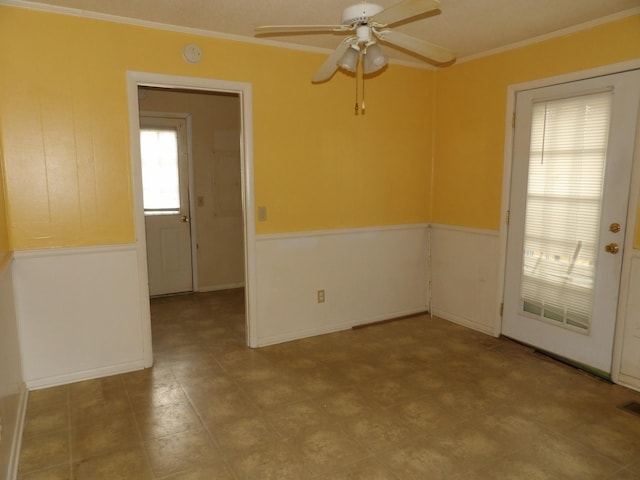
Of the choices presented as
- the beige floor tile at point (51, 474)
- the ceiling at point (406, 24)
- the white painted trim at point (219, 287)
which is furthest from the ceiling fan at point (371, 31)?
the white painted trim at point (219, 287)

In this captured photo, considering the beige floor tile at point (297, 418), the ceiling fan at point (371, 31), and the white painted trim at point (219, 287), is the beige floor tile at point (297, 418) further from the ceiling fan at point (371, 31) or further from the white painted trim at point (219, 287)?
the white painted trim at point (219, 287)

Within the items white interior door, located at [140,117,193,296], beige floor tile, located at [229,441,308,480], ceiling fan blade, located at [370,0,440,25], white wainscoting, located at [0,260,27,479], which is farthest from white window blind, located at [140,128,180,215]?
ceiling fan blade, located at [370,0,440,25]

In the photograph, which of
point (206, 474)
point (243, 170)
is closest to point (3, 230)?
point (243, 170)

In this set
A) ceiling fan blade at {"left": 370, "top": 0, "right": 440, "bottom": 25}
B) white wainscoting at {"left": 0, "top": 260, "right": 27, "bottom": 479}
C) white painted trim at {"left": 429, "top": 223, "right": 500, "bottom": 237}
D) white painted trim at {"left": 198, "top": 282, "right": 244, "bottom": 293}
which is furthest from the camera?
white painted trim at {"left": 198, "top": 282, "right": 244, "bottom": 293}

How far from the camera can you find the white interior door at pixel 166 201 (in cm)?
500

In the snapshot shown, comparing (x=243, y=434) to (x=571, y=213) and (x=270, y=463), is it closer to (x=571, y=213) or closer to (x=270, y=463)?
(x=270, y=463)

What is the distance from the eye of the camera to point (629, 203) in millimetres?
2889

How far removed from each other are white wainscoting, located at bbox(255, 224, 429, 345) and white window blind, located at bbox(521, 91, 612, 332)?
115 centimetres

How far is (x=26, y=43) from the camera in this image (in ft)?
8.89

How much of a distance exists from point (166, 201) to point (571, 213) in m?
4.15

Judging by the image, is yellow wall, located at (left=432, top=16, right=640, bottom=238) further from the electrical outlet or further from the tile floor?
the electrical outlet

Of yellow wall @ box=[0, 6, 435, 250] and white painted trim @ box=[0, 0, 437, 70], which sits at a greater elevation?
white painted trim @ box=[0, 0, 437, 70]

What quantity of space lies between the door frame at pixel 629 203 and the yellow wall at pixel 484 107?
1.7 inches

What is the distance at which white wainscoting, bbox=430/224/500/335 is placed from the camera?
3889 millimetres
